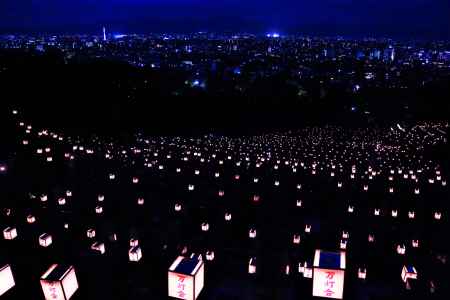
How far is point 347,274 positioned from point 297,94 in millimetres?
51003

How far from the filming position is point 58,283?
25.2 feet

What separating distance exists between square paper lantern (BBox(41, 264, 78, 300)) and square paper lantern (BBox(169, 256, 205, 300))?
209cm

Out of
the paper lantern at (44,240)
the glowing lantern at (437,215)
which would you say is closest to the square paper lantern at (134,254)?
the paper lantern at (44,240)

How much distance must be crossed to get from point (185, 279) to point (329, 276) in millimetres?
2987

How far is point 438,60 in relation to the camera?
337ft

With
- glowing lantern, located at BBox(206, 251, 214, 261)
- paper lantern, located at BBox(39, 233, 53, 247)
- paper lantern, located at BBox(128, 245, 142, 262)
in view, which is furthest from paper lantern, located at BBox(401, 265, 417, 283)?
paper lantern, located at BBox(39, 233, 53, 247)

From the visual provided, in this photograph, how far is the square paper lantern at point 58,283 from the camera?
772 cm

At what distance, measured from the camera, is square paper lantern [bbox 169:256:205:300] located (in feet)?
25.7

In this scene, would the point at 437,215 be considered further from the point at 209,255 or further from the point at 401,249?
the point at 209,255

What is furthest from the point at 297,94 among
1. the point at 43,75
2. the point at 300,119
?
the point at 43,75

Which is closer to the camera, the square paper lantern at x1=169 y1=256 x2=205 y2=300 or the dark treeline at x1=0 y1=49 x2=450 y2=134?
the square paper lantern at x1=169 y1=256 x2=205 y2=300

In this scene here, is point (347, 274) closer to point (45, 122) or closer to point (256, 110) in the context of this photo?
point (45, 122)

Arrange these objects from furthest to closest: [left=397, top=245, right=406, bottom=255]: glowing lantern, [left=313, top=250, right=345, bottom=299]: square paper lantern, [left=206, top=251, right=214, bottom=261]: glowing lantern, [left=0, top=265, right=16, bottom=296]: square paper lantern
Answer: [left=397, top=245, right=406, bottom=255]: glowing lantern
[left=206, top=251, right=214, bottom=261]: glowing lantern
[left=0, top=265, right=16, bottom=296]: square paper lantern
[left=313, top=250, right=345, bottom=299]: square paper lantern

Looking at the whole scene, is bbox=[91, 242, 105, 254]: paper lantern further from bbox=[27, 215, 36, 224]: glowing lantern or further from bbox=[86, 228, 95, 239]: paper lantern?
bbox=[27, 215, 36, 224]: glowing lantern
